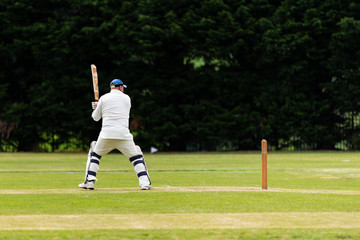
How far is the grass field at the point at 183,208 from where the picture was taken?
28.8 ft

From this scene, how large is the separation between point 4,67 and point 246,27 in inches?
545

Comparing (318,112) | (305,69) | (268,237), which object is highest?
(305,69)

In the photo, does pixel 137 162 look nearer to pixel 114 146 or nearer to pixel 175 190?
pixel 114 146

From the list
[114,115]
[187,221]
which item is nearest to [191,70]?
[114,115]

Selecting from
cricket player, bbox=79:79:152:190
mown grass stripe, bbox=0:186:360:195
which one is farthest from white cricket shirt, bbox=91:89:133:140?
mown grass stripe, bbox=0:186:360:195

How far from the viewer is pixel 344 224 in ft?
31.1

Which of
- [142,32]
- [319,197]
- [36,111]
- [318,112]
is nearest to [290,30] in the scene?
[318,112]

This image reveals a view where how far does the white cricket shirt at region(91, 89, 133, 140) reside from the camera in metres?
14.4

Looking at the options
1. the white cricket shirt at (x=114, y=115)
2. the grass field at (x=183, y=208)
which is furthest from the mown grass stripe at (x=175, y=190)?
the white cricket shirt at (x=114, y=115)

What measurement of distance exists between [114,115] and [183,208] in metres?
3.89

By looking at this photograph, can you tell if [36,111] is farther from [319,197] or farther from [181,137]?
[319,197]

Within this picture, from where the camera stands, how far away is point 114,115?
14.6 m

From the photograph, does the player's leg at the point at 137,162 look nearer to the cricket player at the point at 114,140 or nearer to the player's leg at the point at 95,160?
the cricket player at the point at 114,140

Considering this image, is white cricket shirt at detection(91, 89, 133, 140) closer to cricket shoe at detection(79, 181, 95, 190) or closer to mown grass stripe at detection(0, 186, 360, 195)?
cricket shoe at detection(79, 181, 95, 190)
